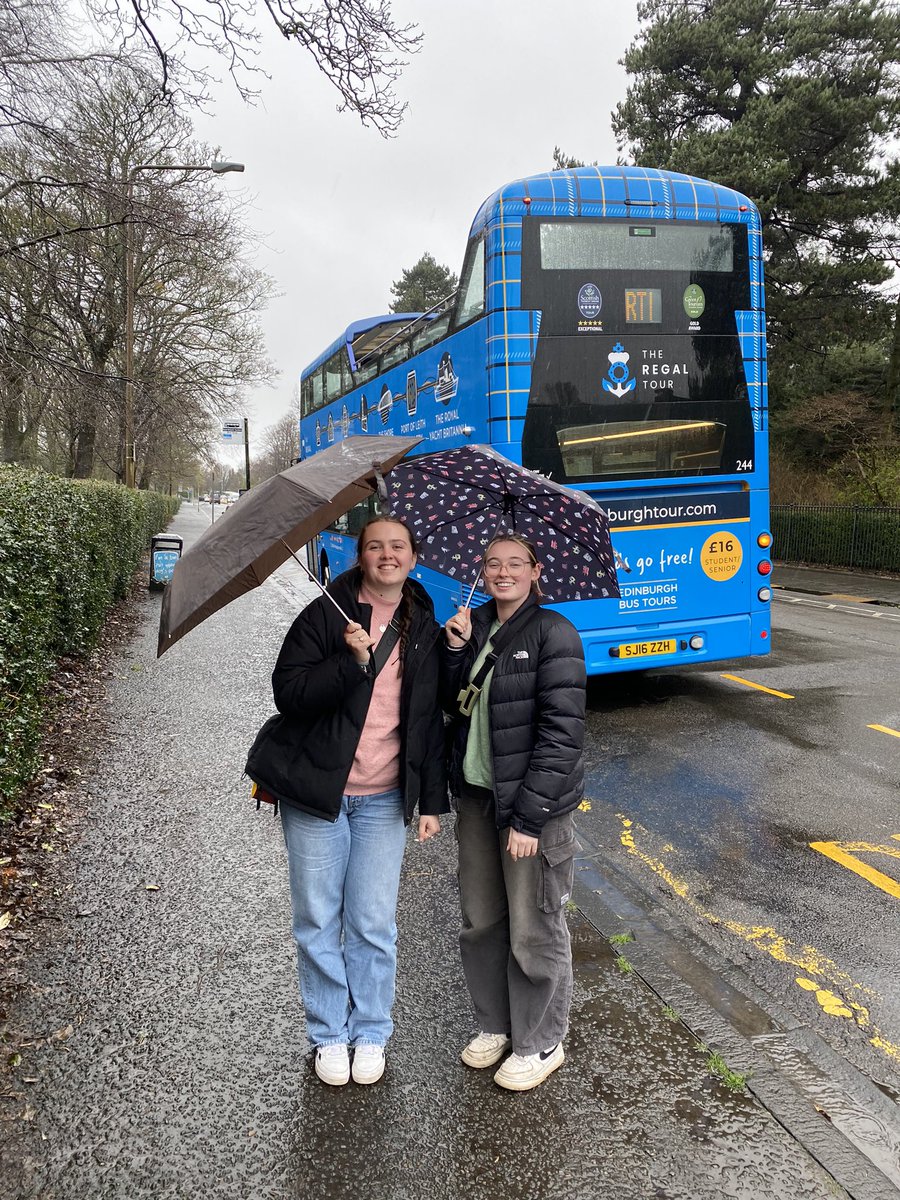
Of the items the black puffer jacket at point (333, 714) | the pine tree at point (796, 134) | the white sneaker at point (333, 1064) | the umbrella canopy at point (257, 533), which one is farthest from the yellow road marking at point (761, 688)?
the pine tree at point (796, 134)

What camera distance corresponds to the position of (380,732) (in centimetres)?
277

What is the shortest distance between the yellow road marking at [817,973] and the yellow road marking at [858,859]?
855 millimetres

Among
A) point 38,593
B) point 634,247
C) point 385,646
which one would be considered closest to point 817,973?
point 385,646

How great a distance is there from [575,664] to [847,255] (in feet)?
86.1

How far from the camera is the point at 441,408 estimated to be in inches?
321

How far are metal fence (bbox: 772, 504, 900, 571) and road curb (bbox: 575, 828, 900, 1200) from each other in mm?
19431

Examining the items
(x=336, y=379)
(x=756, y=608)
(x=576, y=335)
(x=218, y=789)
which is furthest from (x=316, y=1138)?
(x=336, y=379)

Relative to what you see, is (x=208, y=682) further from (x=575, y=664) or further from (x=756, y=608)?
(x=575, y=664)

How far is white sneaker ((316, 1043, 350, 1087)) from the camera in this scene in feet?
9.16

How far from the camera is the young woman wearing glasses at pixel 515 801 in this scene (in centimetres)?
266

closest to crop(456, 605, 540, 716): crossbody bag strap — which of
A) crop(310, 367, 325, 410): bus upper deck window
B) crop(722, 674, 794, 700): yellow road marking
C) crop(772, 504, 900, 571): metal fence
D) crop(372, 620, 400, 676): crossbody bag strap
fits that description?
crop(372, 620, 400, 676): crossbody bag strap

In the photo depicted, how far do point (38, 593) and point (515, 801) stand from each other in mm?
4627

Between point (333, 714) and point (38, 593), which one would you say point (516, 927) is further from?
point (38, 593)

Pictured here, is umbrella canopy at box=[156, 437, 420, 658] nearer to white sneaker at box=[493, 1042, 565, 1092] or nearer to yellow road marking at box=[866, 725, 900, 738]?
white sneaker at box=[493, 1042, 565, 1092]
